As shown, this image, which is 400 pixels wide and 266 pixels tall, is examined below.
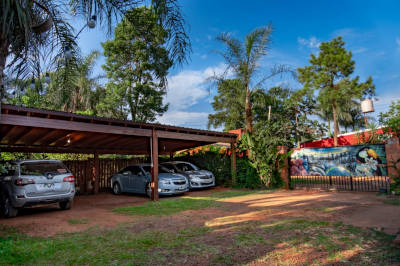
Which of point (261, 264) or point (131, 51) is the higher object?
point (131, 51)

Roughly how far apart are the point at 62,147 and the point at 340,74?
1086 inches

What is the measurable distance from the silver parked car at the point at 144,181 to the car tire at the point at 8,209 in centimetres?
480

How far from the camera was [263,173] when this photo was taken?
12945 millimetres

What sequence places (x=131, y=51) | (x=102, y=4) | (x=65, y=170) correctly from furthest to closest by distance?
1. (x=131, y=51)
2. (x=65, y=170)
3. (x=102, y=4)

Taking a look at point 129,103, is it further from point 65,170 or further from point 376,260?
point 376,260

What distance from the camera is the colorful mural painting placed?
1008 centimetres

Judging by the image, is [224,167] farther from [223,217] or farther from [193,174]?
[223,217]

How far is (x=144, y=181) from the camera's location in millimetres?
11398

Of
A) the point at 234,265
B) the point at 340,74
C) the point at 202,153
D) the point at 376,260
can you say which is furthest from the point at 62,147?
the point at 340,74

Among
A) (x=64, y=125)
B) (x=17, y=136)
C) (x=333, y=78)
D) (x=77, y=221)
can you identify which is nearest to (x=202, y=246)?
(x=77, y=221)

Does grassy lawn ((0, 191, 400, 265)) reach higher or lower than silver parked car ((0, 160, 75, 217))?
lower

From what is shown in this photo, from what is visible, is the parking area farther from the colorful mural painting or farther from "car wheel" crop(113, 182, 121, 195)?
the colorful mural painting

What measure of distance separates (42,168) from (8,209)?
1.35 metres

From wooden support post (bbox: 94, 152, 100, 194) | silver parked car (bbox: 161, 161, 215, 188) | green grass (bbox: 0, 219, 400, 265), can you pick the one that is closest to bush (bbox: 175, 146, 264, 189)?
silver parked car (bbox: 161, 161, 215, 188)
